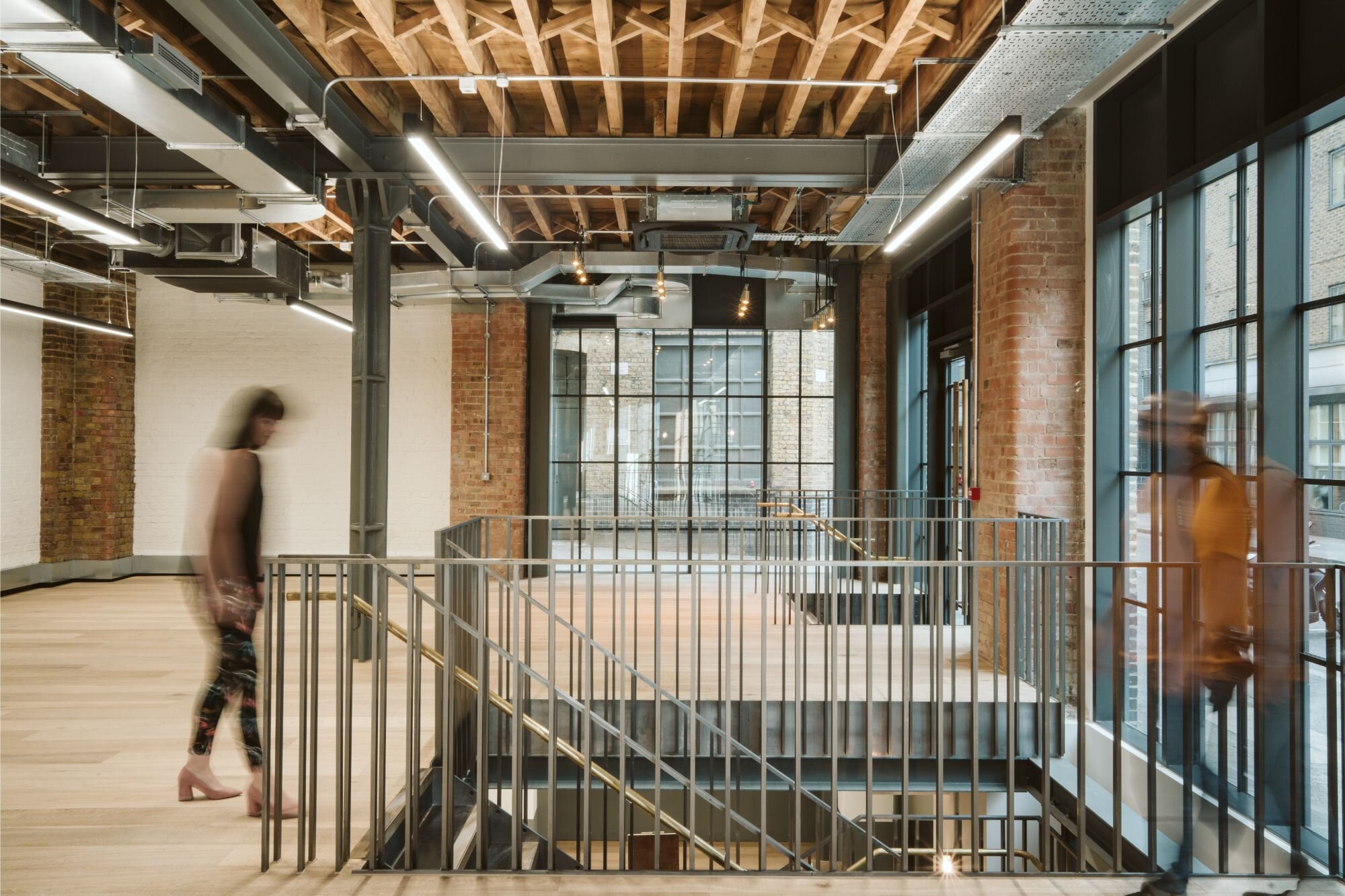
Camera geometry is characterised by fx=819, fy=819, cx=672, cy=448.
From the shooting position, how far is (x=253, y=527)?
10.3ft

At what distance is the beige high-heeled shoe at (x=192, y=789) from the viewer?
3.51m

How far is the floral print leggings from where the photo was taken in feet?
10.5

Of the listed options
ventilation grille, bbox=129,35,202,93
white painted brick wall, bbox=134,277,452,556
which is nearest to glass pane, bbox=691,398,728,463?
white painted brick wall, bbox=134,277,452,556

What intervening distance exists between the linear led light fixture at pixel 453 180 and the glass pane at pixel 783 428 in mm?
5931

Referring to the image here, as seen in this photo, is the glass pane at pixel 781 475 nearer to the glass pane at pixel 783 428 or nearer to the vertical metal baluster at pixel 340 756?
the glass pane at pixel 783 428

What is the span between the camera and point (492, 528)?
1027cm

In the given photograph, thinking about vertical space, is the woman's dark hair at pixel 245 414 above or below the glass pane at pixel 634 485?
above

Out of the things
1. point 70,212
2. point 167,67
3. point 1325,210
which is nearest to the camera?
point 1325,210

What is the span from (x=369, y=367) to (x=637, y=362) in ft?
17.0

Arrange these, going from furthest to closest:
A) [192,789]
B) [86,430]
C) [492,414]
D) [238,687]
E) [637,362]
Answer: [637,362] < [492,414] < [86,430] < [192,789] < [238,687]

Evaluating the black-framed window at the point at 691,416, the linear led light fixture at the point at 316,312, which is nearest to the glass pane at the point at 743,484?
the black-framed window at the point at 691,416

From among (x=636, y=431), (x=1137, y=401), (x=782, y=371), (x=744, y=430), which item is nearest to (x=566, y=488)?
(x=636, y=431)

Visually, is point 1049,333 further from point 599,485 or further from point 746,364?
point 599,485

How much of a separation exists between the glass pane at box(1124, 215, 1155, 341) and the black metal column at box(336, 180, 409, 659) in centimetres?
513
